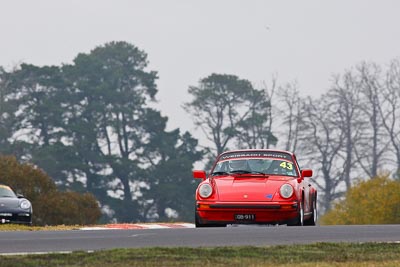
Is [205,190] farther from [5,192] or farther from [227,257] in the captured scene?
[5,192]

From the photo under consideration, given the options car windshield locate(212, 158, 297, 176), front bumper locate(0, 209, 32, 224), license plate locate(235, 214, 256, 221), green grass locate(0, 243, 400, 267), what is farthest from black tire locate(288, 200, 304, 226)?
front bumper locate(0, 209, 32, 224)

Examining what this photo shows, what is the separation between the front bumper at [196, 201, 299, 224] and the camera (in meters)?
22.2

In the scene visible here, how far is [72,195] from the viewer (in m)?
69.4

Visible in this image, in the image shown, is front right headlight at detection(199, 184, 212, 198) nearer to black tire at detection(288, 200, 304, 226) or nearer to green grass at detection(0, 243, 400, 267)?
black tire at detection(288, 200, 304, 226)

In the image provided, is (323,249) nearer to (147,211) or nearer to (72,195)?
(72,195)

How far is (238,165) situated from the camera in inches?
923

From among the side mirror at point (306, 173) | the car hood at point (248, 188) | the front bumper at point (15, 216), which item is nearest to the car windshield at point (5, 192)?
the front bumper at point (15, 216)

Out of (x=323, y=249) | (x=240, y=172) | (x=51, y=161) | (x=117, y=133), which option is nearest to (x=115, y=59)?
(x=117, y=133)

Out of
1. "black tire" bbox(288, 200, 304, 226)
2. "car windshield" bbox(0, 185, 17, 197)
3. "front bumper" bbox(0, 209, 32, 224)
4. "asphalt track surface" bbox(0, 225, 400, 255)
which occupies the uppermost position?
"car windshield" bbox(0, 185, 17, 197)

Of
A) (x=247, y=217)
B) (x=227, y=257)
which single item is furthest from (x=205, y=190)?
(x=227, y=257)

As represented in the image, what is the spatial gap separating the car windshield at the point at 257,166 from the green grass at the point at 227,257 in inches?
259

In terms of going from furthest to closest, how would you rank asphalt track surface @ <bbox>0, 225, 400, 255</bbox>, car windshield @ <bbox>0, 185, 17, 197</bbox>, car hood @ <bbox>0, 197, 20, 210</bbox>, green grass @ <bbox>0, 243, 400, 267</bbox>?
1. car windshield @ <bbox>0, 185, 17, 197</bbox>
2. car hood @ <bbox>0, 197, 20, 210</bbox>
3. asphalt track surface @ <bbox>0, 225, 400, 255</bbox>
4. green grass @ <bbox>0, 243, 400, 267</bbox>

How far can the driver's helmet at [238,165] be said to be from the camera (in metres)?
23.4

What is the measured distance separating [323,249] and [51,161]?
76.7 m
